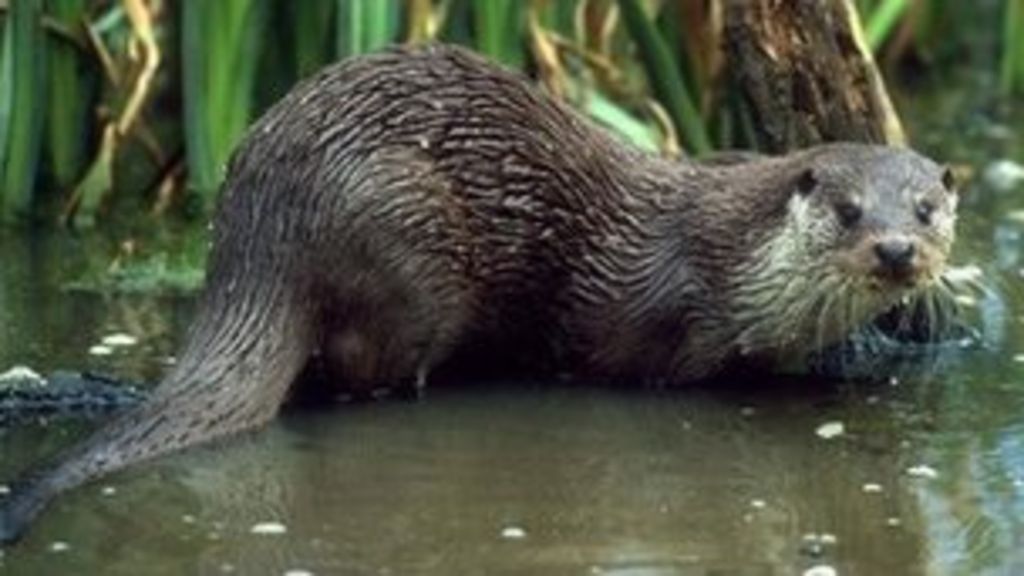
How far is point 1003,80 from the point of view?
274 inches

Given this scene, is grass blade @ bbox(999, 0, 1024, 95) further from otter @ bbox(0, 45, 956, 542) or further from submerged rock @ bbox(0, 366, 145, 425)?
submerged rock @ bbox(0, 366, 145, 425)

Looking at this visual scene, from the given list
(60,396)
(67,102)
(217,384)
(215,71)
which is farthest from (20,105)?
(217,384)

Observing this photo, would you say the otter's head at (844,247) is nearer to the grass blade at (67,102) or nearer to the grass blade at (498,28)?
the grass blade at (498,28)

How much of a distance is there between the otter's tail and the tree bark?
38.1 inches

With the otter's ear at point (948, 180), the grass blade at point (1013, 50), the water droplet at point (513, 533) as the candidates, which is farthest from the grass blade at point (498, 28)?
the water droplet at point (513, 533)

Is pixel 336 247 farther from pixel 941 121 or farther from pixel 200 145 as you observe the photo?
pixel 941 121

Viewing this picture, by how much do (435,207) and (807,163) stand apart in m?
0.56

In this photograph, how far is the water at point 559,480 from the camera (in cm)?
370

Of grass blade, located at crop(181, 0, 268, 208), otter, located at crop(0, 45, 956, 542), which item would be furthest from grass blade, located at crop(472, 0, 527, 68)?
otter, located at crop(0, 45, 956, 542)

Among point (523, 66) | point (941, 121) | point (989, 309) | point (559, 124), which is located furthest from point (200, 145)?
point (941, 121)

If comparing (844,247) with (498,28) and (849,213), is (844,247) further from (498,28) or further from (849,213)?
(498,28)

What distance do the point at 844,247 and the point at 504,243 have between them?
0.50m

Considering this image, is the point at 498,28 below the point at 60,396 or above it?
above

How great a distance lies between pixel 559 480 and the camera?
13.3 ft
